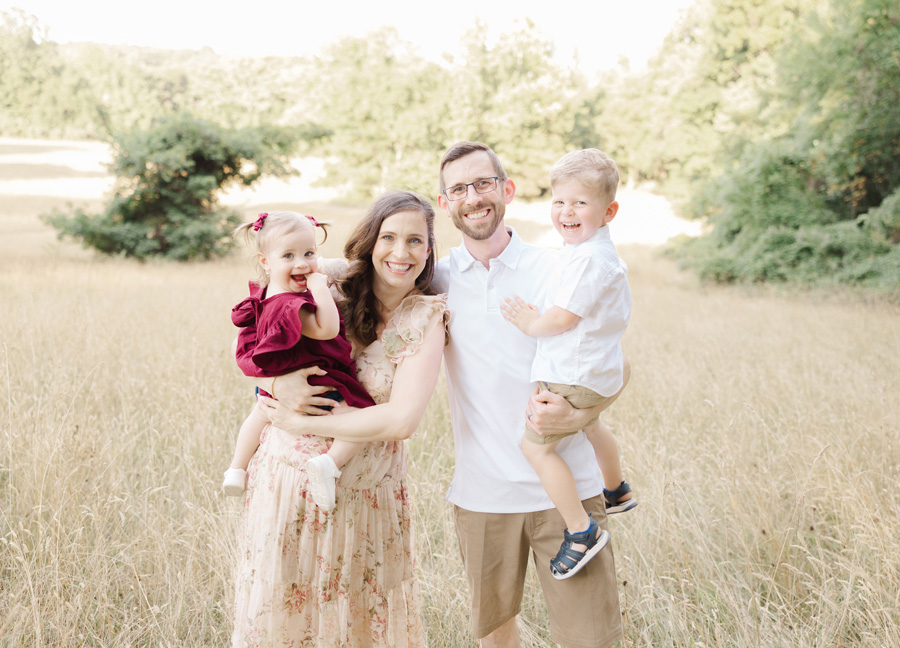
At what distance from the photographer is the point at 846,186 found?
36.5ft

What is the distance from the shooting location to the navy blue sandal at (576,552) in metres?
2.03

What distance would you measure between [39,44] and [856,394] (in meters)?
61.9

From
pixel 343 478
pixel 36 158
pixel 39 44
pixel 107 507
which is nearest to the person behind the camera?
pixel 343 478

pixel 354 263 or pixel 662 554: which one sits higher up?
pixel 354 263

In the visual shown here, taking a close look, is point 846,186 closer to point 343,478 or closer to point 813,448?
point 813,448

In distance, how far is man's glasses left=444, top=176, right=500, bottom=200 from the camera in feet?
7.27

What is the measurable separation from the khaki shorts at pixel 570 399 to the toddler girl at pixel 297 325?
0.59 meters

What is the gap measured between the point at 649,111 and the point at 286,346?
38.8 m

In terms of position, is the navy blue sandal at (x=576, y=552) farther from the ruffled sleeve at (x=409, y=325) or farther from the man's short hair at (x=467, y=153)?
the man's short hair at (x=467, y=153)

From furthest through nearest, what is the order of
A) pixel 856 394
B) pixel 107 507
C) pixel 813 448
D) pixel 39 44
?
1. pixel 39 44
2. pixel 856 394
3. pixel 813 448
4. pixel 107 507

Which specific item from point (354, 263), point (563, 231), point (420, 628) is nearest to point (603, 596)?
point (420, 628)

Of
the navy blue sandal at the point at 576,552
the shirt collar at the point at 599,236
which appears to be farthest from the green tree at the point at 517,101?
the navy blue sandal at the point at 576,552

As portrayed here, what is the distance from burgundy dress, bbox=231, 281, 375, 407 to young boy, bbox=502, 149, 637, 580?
0.61 meters

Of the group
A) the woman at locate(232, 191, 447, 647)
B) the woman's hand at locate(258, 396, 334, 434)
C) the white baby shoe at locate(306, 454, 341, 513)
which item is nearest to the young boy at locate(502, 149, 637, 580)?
the woman at locate(232, 191, 447, 647)
